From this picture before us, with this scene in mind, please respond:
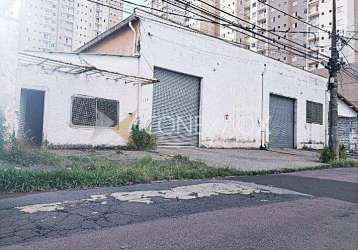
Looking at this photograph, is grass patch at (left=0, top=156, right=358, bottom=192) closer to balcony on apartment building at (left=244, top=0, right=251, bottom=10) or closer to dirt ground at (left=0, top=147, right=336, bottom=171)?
dirt ground at (left=0, top=147, right=336, bottom=171)

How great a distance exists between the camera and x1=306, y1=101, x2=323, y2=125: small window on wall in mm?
28297

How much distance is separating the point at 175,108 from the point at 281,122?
10.5m

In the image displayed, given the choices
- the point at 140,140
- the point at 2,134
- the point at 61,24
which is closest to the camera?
the point at 2,134

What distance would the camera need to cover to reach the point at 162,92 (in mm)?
18031

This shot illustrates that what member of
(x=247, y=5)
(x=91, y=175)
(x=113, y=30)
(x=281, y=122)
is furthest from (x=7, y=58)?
(x=247, y=5)

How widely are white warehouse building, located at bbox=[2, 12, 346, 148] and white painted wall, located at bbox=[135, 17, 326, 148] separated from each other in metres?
0.06

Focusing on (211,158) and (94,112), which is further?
(94,112)

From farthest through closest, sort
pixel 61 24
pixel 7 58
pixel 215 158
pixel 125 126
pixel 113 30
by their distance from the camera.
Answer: pixel 61 24
pixel 113 30
pixel 125 126
pixel 215 158
pixel 7 58

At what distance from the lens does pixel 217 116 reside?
2075 centimetres

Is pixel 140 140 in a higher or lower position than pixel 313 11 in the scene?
lower

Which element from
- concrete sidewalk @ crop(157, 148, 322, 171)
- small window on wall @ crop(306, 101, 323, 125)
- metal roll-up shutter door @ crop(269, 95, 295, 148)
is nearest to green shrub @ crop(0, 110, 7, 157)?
concrete sidewalk @ crop(157, 148, 322, 171)

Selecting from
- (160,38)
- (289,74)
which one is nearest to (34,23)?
(160,38)

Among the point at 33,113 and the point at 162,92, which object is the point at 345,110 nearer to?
the point at 162,92

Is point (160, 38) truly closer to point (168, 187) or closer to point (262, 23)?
point (168, 187)
